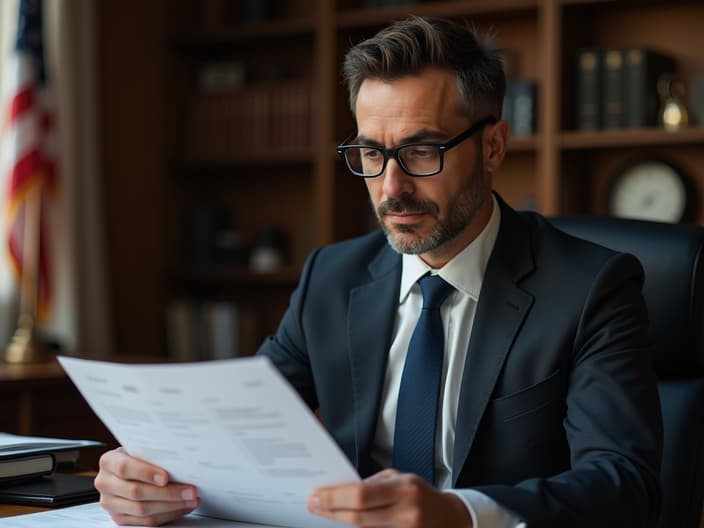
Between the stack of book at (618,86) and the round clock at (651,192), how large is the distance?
0.16m

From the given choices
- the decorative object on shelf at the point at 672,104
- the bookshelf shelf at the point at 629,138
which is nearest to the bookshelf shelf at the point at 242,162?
the bookshelf shelf at the point at 629,138

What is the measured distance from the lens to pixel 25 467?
5.17 feet

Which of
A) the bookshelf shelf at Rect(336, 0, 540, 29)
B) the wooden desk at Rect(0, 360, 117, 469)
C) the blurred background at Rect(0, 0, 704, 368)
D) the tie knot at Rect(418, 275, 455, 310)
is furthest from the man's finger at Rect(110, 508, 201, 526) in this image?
the bookshelf shelf at Rect(336, 0, 540, 29)

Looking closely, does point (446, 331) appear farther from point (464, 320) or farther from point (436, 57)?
point (436, 57)

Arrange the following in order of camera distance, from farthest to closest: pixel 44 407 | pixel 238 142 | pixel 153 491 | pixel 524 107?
pixel 238 142, pixel 524 107, pixel 44 407, pixel 153 491

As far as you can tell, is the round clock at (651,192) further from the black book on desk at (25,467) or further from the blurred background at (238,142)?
the black book on desk at (25,467)

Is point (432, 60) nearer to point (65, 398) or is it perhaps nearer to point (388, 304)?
point (388, 304)

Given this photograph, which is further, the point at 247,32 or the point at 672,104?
the point at 247,32

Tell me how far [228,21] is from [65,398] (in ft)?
5.96

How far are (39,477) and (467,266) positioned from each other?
0.72 m

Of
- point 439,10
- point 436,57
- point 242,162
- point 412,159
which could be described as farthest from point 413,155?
point 242,162

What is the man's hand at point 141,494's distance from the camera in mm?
1335

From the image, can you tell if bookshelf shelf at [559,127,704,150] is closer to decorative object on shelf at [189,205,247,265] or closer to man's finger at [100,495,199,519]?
decorative object on shelf at [189,205,247,265]

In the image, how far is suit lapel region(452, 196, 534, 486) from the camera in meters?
1.60
